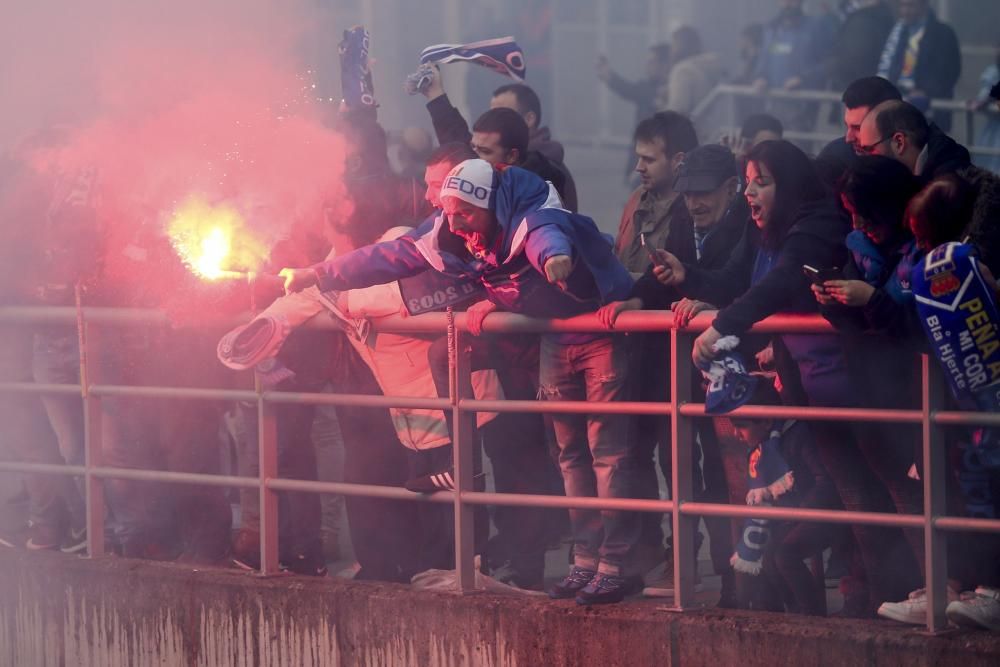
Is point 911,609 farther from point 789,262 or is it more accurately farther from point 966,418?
point 789,262

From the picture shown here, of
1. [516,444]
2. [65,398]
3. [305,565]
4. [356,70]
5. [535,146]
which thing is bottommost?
[305,565]

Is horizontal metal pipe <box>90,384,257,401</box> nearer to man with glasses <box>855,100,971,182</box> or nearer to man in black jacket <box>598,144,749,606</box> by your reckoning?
man in black jacket <box>598,144,749,606</box>

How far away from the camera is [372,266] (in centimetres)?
611

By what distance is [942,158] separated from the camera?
5547 millimetres

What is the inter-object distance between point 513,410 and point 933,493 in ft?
4.85

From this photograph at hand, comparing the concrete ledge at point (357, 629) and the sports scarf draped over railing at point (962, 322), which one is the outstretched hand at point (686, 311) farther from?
the concrete ledge at point (357, 629)

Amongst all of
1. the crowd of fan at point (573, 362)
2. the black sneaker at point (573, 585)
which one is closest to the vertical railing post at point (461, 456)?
the crowd of fan at point (573, 362)

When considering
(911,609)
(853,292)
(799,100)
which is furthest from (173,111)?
(799,100)

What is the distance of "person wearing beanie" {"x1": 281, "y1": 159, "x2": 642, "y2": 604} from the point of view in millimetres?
5730

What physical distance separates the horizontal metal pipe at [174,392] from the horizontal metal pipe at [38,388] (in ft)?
0.30

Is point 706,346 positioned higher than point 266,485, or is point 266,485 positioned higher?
point 706,346

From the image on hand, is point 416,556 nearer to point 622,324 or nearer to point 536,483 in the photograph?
point 536,483

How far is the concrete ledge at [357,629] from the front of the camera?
17.3 feet

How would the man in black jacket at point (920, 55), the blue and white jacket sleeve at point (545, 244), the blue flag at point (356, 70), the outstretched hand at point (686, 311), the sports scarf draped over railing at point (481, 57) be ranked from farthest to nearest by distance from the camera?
the man in black jacket at point (920, 55), the sports scarf draped over railing at point (481, 57), the blue flag at point (356, 70), the blue and white jacket sleeve at point (545, 244), the outstretched hand at point (686, 311)
